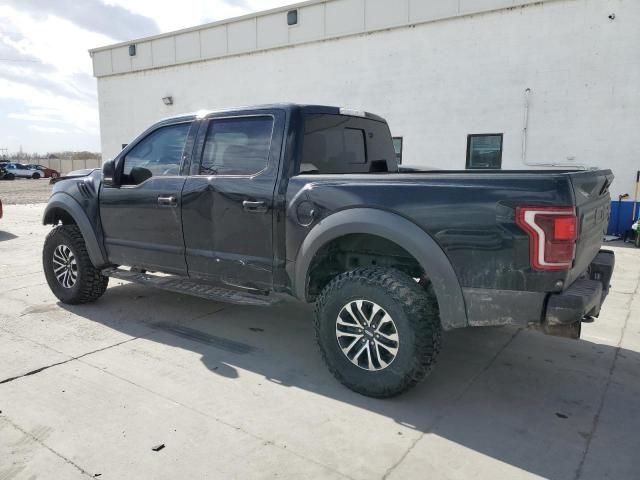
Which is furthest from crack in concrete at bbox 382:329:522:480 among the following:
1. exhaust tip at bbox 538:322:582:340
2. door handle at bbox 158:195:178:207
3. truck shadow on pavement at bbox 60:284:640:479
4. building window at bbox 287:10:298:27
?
building window at bbox 287:10:298:27

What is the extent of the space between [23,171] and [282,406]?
39.9m

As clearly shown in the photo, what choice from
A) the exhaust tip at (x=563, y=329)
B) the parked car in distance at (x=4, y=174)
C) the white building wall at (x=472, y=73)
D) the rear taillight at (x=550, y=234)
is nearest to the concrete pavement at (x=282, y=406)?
the exhaust tip at (x=563, y=329)

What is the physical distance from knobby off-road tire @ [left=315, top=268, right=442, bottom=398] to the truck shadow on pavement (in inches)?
6.8

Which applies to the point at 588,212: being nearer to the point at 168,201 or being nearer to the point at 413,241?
the point at 413,241

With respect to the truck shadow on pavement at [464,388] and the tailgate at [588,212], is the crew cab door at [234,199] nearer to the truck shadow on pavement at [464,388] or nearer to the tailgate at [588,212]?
the truck shadow on pavement at [464,388]

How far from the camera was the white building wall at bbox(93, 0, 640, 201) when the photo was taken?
9453 millimetres

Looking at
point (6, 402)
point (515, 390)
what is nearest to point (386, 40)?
point (515, 390)

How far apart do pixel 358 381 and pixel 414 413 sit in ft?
1.34

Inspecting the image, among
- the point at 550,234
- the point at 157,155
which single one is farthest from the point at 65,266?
the point at 550,234

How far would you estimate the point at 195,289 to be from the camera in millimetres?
4066

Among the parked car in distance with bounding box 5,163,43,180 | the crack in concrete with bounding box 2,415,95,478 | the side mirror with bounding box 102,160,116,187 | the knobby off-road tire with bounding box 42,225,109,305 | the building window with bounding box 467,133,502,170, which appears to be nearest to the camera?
the crack in concrete with bounding box 2,415,95,478

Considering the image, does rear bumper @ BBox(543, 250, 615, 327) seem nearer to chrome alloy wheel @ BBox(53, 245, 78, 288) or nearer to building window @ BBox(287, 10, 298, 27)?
chrome alloy wheel @ BBox(53, 245, 78, 288)

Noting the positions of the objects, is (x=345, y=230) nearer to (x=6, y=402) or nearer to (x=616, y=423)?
(x=616, y=423)

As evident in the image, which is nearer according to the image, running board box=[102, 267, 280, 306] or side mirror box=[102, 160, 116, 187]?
running board box=[102, 267, 280, 306]
